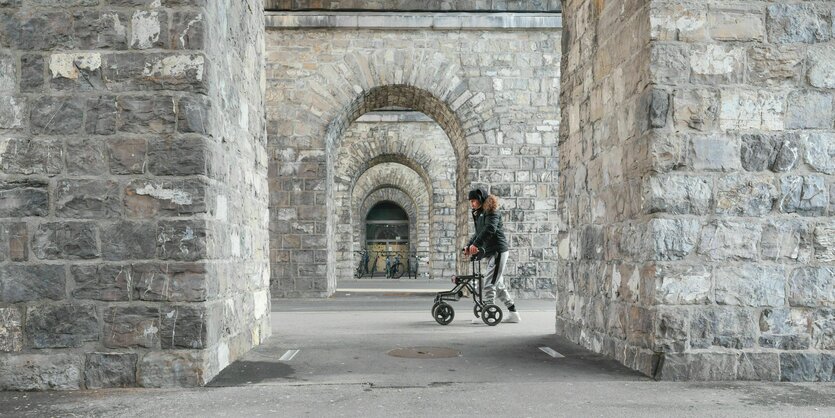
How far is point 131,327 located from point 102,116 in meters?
1.27

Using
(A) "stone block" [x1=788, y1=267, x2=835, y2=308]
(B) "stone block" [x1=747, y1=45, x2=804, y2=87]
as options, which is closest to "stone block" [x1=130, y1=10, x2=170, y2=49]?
(B) "stone block" [x1=747, y1=45, x2=804, y2=87]

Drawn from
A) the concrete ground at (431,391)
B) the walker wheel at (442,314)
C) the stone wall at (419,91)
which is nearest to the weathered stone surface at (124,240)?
the concrete ground at (431,391)

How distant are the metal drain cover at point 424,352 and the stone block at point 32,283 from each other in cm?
244

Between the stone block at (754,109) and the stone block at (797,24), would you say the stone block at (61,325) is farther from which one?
the stone block at (797,24)

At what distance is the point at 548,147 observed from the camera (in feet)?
41.6

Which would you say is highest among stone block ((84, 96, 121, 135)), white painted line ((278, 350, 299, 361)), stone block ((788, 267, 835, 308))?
stone block ((84, 96, 121, 135))

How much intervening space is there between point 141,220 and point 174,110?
26.9 inches

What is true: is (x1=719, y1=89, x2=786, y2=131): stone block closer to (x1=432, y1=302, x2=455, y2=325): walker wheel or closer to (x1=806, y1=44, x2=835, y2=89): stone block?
(x1=806, y1=44, x2=835, y2=89): stone block

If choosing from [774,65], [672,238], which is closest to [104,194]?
[672,238]

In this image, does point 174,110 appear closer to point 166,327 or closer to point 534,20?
point 166,327

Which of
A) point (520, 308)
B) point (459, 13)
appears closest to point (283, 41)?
point (459, 13)

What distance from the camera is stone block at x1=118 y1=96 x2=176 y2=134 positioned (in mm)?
4434

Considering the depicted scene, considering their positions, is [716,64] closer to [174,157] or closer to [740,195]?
[740,195]

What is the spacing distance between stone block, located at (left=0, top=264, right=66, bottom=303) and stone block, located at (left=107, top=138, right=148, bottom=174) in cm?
69
